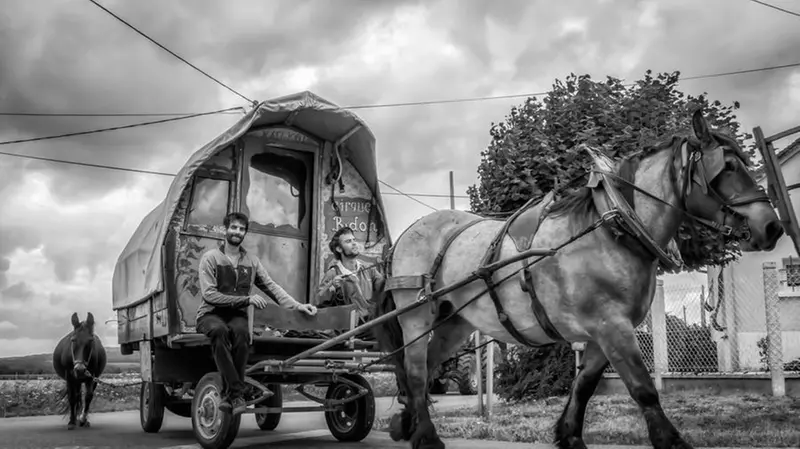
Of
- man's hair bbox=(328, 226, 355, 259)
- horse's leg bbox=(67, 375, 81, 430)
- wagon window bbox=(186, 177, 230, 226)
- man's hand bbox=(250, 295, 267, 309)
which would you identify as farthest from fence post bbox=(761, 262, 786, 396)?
horse's leg bbox=(67, 375, 81, 430)

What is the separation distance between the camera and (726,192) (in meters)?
4.83

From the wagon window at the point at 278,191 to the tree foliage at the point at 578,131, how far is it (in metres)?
3.41

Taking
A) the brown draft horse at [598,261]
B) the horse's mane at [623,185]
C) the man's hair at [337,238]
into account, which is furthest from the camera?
the man's hair at [337,238]

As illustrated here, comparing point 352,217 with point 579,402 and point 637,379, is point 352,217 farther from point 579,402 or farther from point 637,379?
point 637,379

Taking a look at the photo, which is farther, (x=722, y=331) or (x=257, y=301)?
(x=722, y=331)

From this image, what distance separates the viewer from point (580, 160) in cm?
1142

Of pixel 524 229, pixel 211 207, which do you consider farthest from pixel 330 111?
pixel 524 229

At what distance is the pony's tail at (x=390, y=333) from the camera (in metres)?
6.60

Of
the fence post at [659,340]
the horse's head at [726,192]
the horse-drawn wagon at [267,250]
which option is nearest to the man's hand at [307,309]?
the horse-drawn wagon at [267,250]

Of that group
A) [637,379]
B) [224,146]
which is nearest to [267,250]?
[224,146]

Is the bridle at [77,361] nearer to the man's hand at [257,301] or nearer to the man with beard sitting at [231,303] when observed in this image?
the man with beard sitting at [231,303]

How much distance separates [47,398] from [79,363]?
569 cm

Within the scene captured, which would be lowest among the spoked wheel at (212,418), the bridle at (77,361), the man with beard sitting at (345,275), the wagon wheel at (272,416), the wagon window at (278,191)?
the wagon wheel at (272,416)

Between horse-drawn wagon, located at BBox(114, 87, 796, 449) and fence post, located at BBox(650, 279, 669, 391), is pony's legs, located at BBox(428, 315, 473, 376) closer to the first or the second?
horse-drawn wagon, located at BBox(114, 87, 796, 449)
